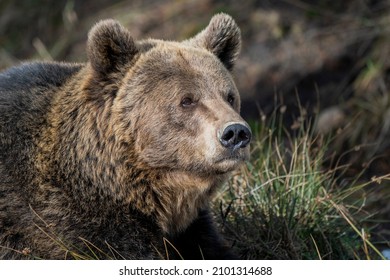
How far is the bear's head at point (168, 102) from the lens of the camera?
18.7 ft

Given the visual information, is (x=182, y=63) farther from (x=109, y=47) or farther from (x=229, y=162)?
(x=229, y=162)

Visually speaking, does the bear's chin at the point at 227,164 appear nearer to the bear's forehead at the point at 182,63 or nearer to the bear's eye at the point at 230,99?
the bear's eye at the point at 230,99

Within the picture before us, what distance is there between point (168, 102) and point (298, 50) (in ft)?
23.8

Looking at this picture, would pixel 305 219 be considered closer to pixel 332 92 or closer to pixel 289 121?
pixel 289 121

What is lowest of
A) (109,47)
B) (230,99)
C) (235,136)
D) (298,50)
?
(298,50)

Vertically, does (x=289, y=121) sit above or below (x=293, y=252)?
below

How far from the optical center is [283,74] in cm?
1273

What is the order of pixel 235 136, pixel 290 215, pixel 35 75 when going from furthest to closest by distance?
pixel 290 215 < pixel 35 75 < pixel 235 136

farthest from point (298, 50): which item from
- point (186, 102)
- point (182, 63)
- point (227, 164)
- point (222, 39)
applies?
point (227, 164)

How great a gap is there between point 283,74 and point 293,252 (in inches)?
251

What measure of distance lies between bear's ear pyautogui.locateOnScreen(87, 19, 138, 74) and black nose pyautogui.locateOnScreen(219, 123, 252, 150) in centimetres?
105

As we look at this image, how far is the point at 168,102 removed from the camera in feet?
19.5

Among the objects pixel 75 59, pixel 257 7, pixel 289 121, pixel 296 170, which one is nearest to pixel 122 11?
pixel 75 59

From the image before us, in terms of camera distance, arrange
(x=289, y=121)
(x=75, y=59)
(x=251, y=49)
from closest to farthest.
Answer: (x=289, y=121) → (x=251, y=49) → (x=75, y=59)
